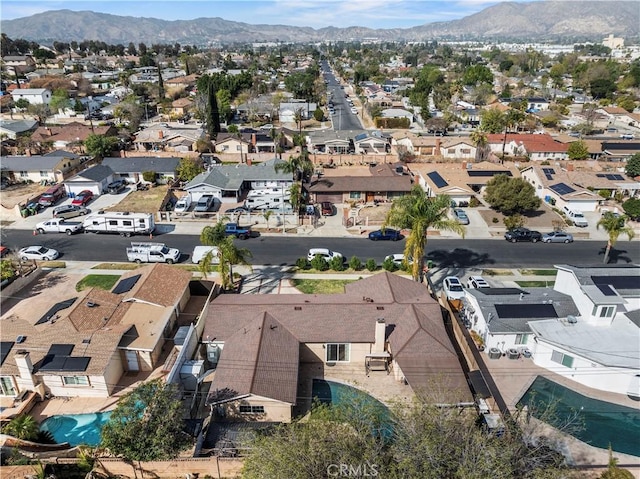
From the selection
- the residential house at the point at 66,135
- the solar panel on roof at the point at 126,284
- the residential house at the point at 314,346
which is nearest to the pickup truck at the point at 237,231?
the solar panel on roof at the point at 126,284

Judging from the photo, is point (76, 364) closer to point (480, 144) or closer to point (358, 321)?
point (358, 321)

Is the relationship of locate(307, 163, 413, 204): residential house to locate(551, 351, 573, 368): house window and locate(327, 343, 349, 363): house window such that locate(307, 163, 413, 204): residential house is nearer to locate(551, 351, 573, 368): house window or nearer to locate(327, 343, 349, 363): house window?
locate(327, 343, 349, 363): house window

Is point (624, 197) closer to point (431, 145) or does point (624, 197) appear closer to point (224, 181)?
point (431, 145)

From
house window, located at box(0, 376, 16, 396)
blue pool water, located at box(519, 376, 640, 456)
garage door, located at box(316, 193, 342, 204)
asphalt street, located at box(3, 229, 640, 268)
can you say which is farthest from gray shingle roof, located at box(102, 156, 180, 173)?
blue pool water, located at box(519, 376, 640, 456)

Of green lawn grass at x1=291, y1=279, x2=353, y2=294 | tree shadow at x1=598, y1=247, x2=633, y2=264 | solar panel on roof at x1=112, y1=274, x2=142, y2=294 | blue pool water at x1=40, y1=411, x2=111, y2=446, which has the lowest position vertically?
blue pool water at x1=40, y1=411, x2=111, y2=446

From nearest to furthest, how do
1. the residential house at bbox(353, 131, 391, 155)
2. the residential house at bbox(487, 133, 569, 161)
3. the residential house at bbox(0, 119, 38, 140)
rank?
the residential house at bbox(487, 133, 569, 161), the residential house at bbox(353, 131, 391, 155), the residential house at bbox(0, 119, 38, 140)

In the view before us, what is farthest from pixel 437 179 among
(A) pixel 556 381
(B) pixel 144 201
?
(B) pixel 144 201
